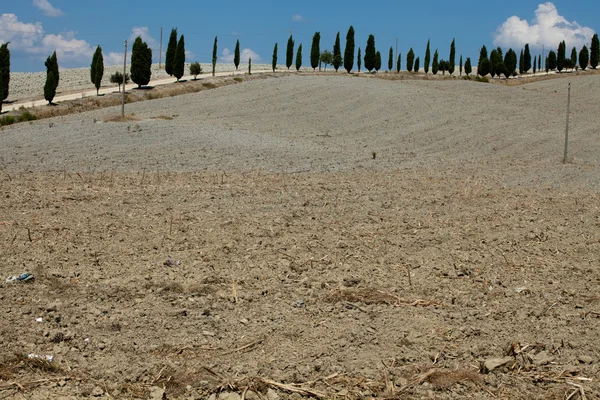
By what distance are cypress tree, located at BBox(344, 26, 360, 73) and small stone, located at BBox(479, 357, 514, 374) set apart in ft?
214

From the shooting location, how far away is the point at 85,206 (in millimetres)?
9570

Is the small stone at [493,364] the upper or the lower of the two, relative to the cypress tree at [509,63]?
lower

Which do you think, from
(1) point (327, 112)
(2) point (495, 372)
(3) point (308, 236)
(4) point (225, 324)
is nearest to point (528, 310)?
(2) point (495, 372)

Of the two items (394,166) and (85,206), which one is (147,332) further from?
(394,166)

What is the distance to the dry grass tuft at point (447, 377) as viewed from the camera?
417 cm

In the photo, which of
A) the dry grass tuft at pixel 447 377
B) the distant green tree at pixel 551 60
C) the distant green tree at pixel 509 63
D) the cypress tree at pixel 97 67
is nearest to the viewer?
the dry grass tuft at pixel 447 377

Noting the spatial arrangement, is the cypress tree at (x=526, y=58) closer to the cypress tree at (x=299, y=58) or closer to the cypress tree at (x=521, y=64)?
the cypress tree at (x=521, y=64)

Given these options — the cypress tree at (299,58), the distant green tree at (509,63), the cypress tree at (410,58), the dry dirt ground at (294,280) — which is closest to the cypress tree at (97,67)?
the cypress tree at (299,58)

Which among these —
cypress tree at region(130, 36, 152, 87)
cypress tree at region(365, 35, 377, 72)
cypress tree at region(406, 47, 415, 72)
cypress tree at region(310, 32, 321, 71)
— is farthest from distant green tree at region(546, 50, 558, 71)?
cypress tree at region(130, 36, 152, 87)

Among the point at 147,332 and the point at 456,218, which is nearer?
the point at 147,332

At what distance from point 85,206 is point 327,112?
20359 millimetres

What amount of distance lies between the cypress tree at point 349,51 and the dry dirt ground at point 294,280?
5391cm

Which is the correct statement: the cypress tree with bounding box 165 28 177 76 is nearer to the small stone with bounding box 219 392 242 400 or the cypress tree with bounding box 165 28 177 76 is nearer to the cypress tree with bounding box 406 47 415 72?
the cypress tree with bounding box 406 47 415 72

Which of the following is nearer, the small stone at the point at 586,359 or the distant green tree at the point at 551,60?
the small stone at the point at 586,359
